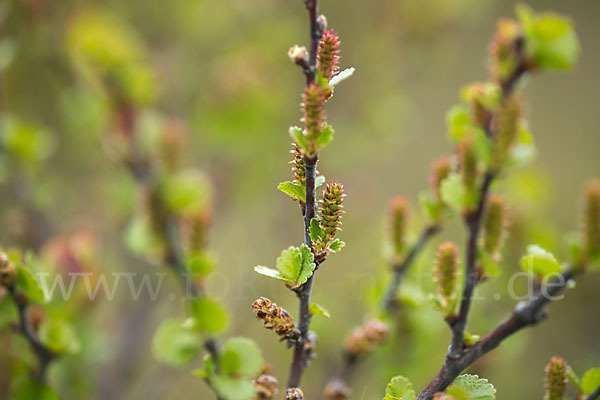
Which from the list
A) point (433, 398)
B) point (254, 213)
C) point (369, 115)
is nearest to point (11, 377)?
point (433, 398)

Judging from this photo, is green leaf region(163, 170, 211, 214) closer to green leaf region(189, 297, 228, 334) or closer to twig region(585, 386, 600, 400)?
green leaf region(189, 297, 228, 334)

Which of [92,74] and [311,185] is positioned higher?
[92,74]

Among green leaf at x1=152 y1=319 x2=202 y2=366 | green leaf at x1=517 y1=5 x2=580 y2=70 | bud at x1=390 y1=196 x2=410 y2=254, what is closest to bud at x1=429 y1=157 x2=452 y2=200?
bud at x1=390 y1=196 x2=410 y2=254

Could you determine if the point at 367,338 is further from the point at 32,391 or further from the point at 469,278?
the point at 32,391

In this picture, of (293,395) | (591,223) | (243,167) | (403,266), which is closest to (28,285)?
(293,395)

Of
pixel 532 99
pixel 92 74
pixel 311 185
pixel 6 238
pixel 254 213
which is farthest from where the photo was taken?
pixel 532 99

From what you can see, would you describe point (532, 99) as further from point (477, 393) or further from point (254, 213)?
point (477, 393)
